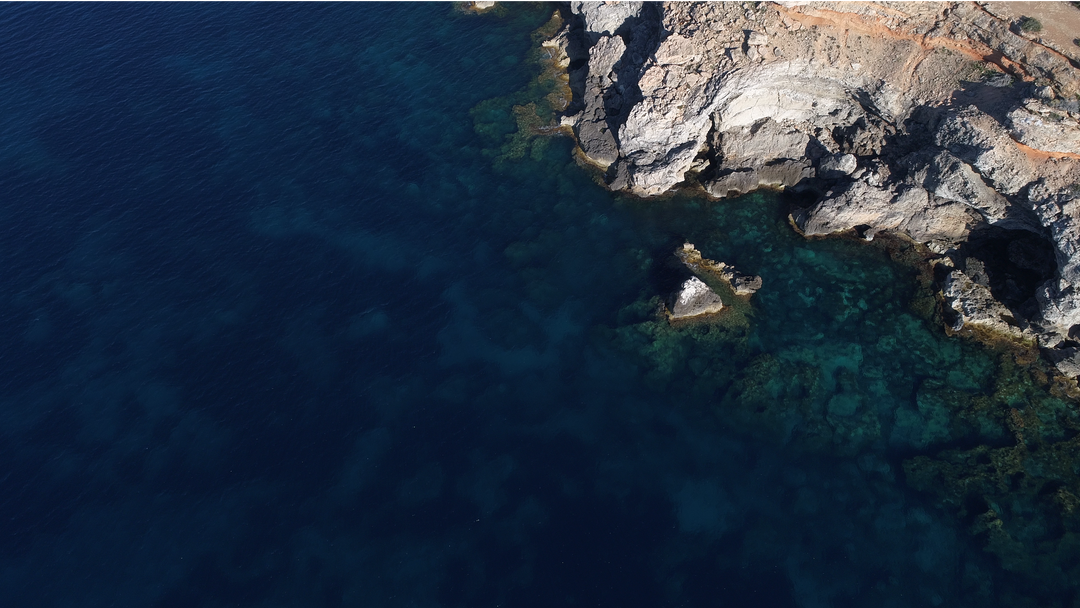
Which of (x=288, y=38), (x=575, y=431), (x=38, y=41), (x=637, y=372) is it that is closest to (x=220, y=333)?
(x=575, y=431)

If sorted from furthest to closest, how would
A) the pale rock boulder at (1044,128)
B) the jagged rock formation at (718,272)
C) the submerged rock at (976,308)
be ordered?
the jagged rock formation at (718,272) → the submerged rock at (976,308) → the pale rock boulder at (1044,128)

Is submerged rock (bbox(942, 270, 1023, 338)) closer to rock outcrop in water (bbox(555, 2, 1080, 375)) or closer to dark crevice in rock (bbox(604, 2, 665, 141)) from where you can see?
rock outcrop in water (bbox(555, 2, 1080, 375))

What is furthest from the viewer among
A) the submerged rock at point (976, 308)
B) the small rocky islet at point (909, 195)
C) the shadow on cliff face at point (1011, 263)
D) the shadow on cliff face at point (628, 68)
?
the shadow on cliff face at point (628, 68)

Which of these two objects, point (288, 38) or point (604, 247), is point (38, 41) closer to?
point (288, 38)

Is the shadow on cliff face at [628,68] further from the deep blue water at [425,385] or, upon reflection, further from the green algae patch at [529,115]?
the deep blue water at [425,385]

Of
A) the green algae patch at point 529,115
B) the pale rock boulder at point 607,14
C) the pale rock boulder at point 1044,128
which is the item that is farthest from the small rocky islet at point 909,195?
the green algae patch at point 529,115
